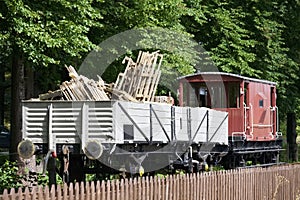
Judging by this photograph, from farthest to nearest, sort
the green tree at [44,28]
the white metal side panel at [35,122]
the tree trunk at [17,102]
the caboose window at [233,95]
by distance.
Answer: the caboose window at [233,95]
the tree trunk at [17,102]
the green tree at [44,28]
the white metal side panel at [35,122]

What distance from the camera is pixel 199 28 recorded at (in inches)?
1264

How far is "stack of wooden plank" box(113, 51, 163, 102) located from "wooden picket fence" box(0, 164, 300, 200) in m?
3.60

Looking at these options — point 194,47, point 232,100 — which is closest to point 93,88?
point 232,100

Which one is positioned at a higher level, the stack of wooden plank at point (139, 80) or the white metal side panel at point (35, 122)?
the stack of wooden plank at point (139, 80)

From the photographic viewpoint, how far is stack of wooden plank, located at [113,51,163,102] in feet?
59.3

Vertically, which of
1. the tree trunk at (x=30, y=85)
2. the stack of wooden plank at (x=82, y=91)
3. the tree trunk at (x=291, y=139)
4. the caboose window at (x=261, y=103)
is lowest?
the tree trunk at (x=291, y=139)

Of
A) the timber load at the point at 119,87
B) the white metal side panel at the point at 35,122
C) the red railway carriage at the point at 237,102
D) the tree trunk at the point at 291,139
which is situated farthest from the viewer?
the tree trunk at the point at 291,139

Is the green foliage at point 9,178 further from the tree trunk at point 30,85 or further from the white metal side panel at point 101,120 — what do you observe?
the tree trunk at point 30,85

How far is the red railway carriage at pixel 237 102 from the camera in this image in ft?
80.3

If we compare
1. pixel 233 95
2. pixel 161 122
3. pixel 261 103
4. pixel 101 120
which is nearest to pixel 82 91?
pixel 101 120

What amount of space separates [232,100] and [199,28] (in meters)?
7.80

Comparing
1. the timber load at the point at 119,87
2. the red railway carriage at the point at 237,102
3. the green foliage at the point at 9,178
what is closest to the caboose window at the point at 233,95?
the red railway carriage at the point at 237,102

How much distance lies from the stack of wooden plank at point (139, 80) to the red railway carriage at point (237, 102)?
5.59m

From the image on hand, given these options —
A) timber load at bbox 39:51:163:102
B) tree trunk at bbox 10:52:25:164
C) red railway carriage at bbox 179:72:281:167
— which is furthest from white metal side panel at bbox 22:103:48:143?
red railway carriage at bbox 179:72:281:167
